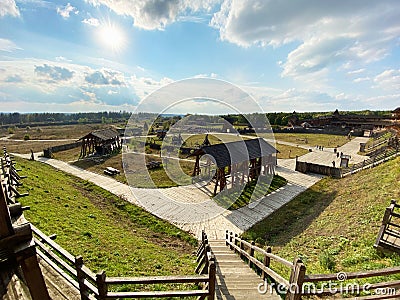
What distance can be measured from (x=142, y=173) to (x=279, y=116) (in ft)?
195

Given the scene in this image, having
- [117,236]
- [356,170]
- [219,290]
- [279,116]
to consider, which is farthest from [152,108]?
[279,116]

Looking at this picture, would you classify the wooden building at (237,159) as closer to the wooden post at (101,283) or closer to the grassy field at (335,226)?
the grassy field at (335,226)

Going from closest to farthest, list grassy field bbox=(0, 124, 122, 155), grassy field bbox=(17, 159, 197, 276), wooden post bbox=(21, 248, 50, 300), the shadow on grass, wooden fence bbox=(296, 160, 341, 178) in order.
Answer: wooden post bbox=(21, 248, 50, 300), grassy field bbox=(17, 159, 197, 276), the shadow on grass, wooden fence bbox=(296, 160, 341, 178), grassy field bbox=(0, 124, 122, 155)

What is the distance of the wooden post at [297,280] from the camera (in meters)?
2.81

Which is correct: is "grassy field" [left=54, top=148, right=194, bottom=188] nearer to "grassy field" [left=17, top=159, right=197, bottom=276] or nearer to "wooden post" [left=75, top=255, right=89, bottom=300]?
"grassy field" [left=17, top=159, right=197, bottom=276]

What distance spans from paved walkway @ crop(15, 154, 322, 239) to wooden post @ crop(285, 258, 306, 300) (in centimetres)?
674

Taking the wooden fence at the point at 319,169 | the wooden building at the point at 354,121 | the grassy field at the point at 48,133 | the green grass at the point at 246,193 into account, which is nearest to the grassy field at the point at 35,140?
the grassy field at the point at 48,133

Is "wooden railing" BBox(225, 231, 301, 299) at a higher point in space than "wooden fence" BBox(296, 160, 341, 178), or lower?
higher

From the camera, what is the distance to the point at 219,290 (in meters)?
4.27

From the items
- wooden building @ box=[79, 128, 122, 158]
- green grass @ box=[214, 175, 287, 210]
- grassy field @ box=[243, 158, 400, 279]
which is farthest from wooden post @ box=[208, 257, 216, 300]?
wooden building @ box=[79, 128, 122, 158]

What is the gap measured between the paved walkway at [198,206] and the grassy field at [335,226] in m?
0.72

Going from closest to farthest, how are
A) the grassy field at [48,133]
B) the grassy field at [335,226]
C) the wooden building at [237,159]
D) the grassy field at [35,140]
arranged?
the grassy field at [335,226] → the wooden building at [237,159] → the grassy field at [35,140] → the grassy field at [48,133]

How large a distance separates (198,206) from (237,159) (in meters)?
4.58

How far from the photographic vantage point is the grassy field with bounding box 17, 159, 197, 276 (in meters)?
6.00
